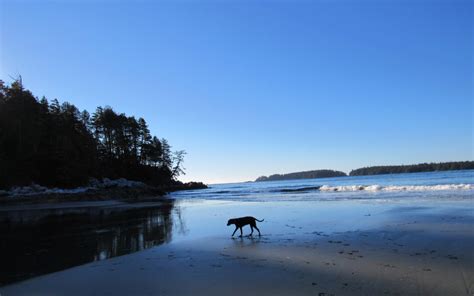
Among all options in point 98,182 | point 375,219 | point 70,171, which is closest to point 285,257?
point 375,219

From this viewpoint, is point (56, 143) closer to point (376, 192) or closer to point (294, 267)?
point (376, 192)

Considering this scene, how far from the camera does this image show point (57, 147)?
4631cm

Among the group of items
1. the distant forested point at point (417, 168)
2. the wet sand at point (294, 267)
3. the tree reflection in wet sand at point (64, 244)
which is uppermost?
the distant forested point at point (417, 168)

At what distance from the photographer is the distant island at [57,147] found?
4116 centimetres

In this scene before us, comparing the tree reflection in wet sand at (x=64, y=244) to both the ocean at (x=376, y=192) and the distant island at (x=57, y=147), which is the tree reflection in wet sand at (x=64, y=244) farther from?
the distant island at (x=57, y=147)

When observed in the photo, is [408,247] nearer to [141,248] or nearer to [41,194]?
[141,248]

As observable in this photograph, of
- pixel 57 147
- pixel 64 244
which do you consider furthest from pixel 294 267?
pixel 57 147

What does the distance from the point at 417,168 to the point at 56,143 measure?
13345 cm

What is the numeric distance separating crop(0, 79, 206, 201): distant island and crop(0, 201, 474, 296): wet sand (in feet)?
108

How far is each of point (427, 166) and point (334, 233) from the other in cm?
14359

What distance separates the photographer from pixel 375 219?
1462cm

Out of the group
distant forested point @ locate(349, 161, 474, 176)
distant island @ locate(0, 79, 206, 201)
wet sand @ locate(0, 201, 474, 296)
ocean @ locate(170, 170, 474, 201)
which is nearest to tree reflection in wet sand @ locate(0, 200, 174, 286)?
wet sand @ locate(0, 201, 474, 296)

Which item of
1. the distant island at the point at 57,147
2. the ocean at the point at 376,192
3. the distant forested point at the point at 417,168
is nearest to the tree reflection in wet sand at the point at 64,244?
the ocean at the point at 376,192

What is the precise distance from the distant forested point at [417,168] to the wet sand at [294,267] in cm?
12540
